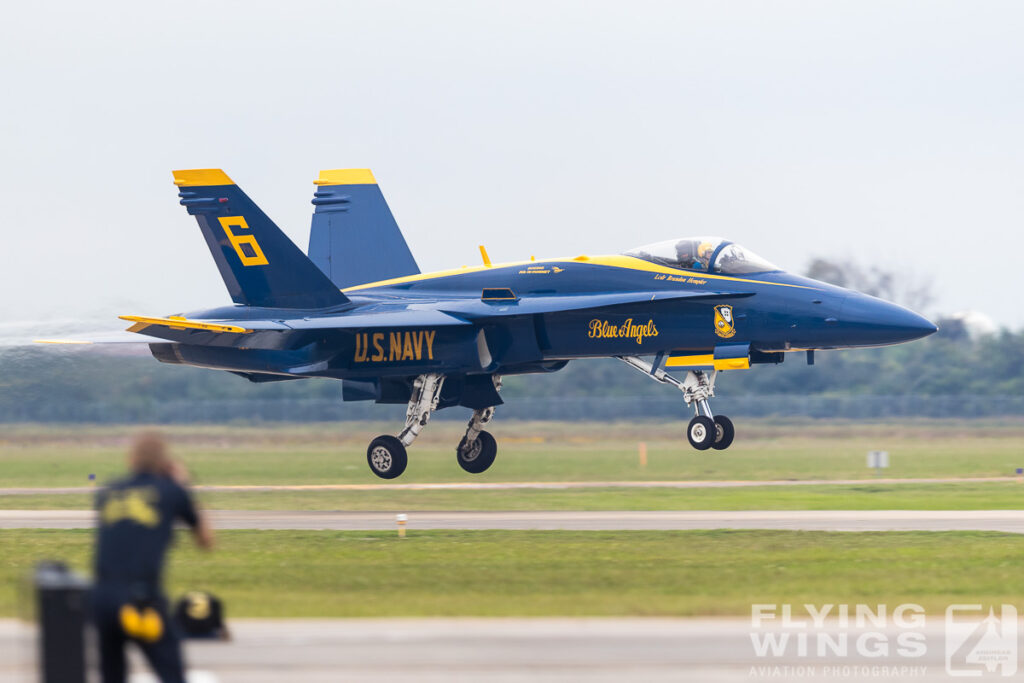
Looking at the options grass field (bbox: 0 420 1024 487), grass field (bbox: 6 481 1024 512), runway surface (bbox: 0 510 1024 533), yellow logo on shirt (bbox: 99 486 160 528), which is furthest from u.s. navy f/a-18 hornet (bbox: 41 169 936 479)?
Result: yellow logo on shirt (bbox: 99 486 160 528)

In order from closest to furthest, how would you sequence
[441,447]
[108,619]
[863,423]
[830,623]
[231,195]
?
[108,619] < [830,623] < [231,195] < [441,447] < [863,423]

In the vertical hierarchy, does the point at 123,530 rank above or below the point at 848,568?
above

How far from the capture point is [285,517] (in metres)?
21.5

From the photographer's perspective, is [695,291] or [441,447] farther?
[441,447]

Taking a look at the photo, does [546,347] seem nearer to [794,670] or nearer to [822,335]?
[822,335]

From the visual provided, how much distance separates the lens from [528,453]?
121 feet

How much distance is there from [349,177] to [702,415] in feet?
34.9

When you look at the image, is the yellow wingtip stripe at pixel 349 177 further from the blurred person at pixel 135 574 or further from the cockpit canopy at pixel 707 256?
the blurred person at pixel 135 574

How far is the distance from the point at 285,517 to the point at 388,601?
29.7ft

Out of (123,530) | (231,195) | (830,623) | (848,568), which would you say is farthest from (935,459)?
(123,530)

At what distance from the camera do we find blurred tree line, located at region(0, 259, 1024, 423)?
30.0 meters

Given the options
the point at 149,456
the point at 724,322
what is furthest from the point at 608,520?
the point at 149,456

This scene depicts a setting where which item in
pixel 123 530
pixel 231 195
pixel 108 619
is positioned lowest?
pixel 108 619

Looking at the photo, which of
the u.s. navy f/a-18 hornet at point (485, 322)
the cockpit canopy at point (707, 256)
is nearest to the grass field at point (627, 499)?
the u.s. navy f/a-18 hornet at point (485, 322)
